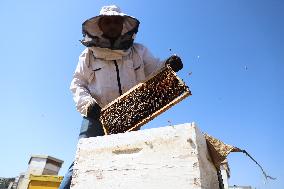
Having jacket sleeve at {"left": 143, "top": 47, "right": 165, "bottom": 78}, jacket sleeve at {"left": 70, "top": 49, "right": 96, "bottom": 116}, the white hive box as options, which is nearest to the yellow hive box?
jacket sleeve at {"left": 70, "top": 49, "right": 96, "bottom": 116}

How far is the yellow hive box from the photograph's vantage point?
479 cm

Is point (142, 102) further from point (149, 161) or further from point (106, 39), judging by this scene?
point (106, 39)

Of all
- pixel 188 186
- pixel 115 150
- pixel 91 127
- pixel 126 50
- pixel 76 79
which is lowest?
pixel 188 186

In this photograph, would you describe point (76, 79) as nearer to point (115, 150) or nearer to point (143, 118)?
point (143, 118)

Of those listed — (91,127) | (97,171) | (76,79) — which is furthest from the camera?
(76,79)

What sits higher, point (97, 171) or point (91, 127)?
point (91, 127)

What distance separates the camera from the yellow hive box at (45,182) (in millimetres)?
4785

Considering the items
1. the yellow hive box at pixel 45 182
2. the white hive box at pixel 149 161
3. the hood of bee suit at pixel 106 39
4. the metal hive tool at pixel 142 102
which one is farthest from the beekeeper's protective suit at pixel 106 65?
the yellow hive box at pixel 45 182

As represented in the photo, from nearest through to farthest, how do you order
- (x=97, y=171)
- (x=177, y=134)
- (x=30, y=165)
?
1. (x=177, y=134)
2. (x=97, y=171)
3. (x=30, y=165)

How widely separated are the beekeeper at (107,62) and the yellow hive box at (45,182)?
2.46 meters

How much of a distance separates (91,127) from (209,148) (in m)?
1.35

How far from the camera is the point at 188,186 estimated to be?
1475 mm

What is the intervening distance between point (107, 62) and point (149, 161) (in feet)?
5.54

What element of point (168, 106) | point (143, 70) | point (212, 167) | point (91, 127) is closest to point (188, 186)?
point (212, 167)
